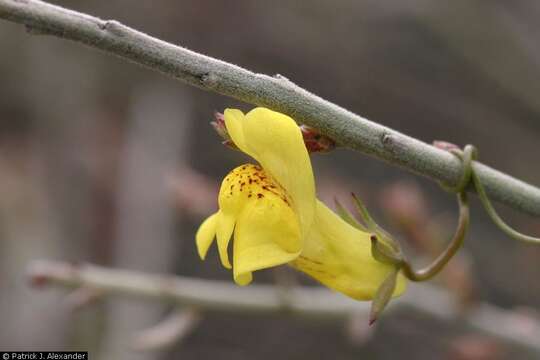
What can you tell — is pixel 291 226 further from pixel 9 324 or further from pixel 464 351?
pixel 9 324

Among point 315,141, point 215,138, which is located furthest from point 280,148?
point 215,138

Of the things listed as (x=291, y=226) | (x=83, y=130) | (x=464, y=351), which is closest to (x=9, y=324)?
(x=83, y=130)

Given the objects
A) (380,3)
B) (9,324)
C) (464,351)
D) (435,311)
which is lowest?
(9,324)

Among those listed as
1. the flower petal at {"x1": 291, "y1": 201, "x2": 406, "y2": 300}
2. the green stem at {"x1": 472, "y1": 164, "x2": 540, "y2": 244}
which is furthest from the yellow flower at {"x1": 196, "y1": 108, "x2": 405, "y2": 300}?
the green stem at {"x1": 472, "y1": 164, "x2": 540, "y2": 244}

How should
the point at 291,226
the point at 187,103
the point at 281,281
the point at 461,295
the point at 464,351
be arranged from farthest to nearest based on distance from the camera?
the point at 187,103
the point at 464,351
the point at 461,295
the point at 281,281
the point at 291,226

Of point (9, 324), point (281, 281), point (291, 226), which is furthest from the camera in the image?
point (9, 324)

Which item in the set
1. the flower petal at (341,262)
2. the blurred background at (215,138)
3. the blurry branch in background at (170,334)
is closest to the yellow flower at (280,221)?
the flower petal at (341,262)

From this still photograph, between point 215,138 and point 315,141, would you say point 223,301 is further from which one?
point 215,138

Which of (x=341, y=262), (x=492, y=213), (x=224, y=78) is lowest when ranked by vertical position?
(x=341, y=262)
